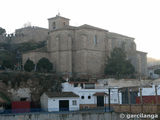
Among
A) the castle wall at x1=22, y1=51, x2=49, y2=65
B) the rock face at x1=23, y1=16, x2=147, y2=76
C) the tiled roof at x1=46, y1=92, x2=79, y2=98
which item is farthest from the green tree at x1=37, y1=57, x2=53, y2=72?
the tiled roof at x1=46, y1=92, x2=79, y2=98

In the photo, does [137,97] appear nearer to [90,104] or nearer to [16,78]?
[90,104]

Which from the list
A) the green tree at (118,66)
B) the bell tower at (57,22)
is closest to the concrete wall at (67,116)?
the green tree at (118,66)

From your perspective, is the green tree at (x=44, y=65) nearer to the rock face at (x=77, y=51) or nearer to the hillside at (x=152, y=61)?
the rock face at (x=77, y=51)

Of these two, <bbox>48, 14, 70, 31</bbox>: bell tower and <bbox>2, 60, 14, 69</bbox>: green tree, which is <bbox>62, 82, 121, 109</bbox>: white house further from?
<bbox>48, 14, 70, 31</bbox>: bell tower

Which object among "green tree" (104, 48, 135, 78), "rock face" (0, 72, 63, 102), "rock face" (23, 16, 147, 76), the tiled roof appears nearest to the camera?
the tiled roof

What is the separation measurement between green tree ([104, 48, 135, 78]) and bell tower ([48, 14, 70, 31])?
594 inches

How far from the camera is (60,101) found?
4219 centimetres

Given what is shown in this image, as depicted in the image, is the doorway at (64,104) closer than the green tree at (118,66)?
Yes

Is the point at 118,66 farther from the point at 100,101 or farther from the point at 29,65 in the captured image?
the point at 29,65

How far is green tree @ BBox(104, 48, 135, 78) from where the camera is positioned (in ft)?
182

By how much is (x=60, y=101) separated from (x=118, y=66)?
17234 mm

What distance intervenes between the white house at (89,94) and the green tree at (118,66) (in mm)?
8511

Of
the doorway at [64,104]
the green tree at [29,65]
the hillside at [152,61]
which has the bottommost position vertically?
the doorway at [64,104]

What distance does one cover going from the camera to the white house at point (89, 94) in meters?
45.2
